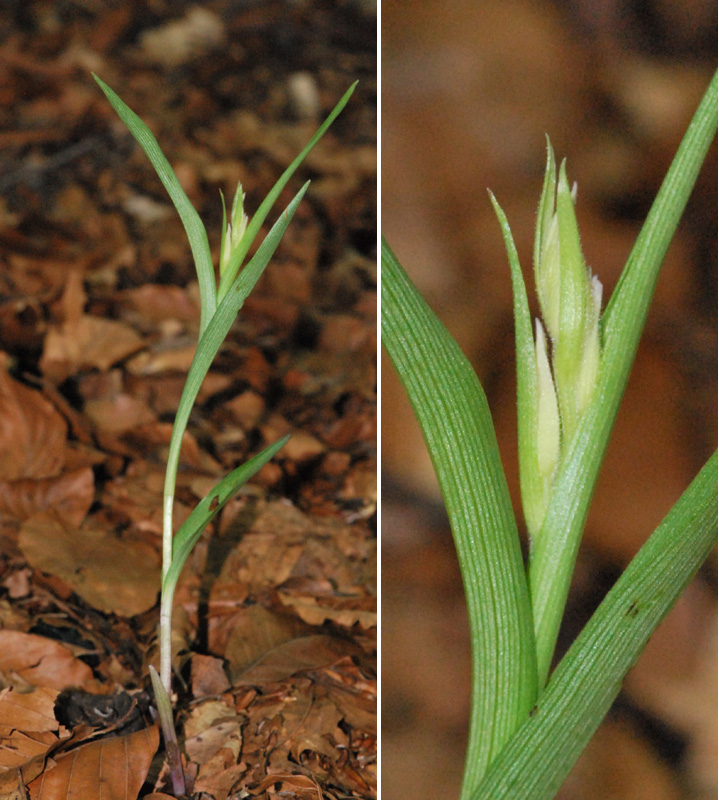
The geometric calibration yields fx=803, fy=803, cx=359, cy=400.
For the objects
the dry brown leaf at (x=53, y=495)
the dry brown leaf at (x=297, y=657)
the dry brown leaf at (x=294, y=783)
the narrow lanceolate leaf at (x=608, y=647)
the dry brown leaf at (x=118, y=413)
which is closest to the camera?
the narrow lanceolate leaf at (x=608, y=647)

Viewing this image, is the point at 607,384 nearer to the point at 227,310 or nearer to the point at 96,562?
the point at 227,310

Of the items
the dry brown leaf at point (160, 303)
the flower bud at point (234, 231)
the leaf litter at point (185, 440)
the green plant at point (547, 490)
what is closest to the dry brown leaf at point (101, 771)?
the leaf litter at point (185, 440)

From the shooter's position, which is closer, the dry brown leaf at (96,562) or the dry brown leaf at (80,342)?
the dry brown leaf at (96,562)

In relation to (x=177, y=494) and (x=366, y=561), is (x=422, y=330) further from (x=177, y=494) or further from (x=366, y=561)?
(x=177, y=494)

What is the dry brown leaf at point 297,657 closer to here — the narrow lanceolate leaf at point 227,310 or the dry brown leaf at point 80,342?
the narrow lanceolate leaf at point 227,310

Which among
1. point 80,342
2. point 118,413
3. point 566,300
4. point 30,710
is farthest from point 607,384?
point 80,342

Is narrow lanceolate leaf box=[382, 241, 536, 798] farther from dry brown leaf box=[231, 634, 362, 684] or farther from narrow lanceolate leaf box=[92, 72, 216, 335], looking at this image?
dry brown leaf box=[231, 634, 362, 684]

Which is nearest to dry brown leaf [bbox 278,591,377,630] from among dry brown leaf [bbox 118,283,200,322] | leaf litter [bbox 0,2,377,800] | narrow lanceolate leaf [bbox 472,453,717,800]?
leaf litter [bbox 0,2,377,800]
